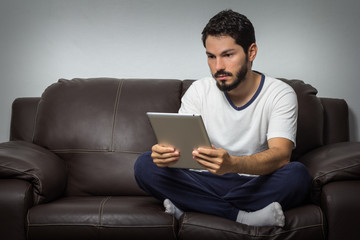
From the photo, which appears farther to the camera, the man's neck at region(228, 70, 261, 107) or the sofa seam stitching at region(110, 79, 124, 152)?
the sofa seam stitching at region(110, 79, 124, 152)

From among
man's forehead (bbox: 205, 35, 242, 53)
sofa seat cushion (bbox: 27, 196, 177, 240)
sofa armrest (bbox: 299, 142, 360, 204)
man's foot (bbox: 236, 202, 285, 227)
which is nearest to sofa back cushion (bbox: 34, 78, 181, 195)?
sofa seat cushion (bbox: 27, 196, 177, 240)

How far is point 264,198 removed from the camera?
6.08 feet

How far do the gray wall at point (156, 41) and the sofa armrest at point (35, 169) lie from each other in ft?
2.67

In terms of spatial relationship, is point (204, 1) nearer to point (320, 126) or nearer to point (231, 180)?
point (320, 126)

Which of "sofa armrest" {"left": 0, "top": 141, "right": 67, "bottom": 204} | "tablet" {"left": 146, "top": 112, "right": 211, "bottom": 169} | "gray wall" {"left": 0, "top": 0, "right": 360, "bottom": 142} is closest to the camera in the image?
"tablet" {"left": 146, "top": 112, "right": 211, "bottom": 169}

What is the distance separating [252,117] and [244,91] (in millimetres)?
129

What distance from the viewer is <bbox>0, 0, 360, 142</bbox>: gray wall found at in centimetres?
287

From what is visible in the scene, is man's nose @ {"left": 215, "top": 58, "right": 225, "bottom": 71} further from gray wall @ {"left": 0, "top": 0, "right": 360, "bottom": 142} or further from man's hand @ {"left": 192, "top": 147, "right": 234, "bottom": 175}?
gray wall @ {"left": 0, "top": 0, "right": 360, "bottom": 142}

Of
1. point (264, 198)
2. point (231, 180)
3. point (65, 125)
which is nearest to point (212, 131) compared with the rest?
point (231, 180)

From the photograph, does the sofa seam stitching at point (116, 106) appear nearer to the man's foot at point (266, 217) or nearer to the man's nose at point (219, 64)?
the man's nose at point (219, 64)

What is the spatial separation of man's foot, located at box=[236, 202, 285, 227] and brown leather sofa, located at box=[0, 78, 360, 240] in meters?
0.03

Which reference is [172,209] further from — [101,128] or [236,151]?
→ [101,128]

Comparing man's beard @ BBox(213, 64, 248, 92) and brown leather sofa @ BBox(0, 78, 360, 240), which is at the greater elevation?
man's beard @ BBox(213, 64, 248, 92)

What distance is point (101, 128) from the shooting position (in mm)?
2473
